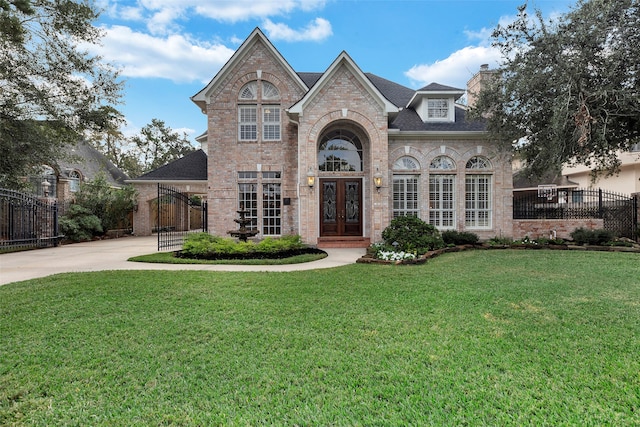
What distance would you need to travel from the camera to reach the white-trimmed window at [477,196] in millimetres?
13578

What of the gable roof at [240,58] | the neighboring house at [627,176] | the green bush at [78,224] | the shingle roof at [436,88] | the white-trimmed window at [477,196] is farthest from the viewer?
the neighboring house at [627,176]

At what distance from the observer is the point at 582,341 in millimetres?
3500

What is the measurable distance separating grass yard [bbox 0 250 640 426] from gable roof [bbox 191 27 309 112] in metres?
9.70

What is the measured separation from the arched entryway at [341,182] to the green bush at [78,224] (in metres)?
11.1

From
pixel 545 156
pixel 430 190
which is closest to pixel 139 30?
pixel 430 190

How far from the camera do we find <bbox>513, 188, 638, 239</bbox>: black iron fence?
44.0 ft

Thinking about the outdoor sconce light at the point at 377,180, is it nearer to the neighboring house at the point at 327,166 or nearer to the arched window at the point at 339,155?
the neighboring house at the point at 327,166

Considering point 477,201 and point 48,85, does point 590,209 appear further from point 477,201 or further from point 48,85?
point 48,85

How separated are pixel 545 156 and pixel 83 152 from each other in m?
26.9

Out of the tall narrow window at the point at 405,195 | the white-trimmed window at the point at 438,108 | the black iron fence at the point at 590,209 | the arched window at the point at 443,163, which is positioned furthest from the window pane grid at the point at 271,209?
the black iron fence at the point at 590,209

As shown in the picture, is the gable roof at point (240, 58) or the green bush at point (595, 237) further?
the gable roof at point (240, 58)

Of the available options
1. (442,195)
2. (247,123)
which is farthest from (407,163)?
(247,123)

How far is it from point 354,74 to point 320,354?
11.1 metres

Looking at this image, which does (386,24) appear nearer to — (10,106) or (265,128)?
(265,128)
